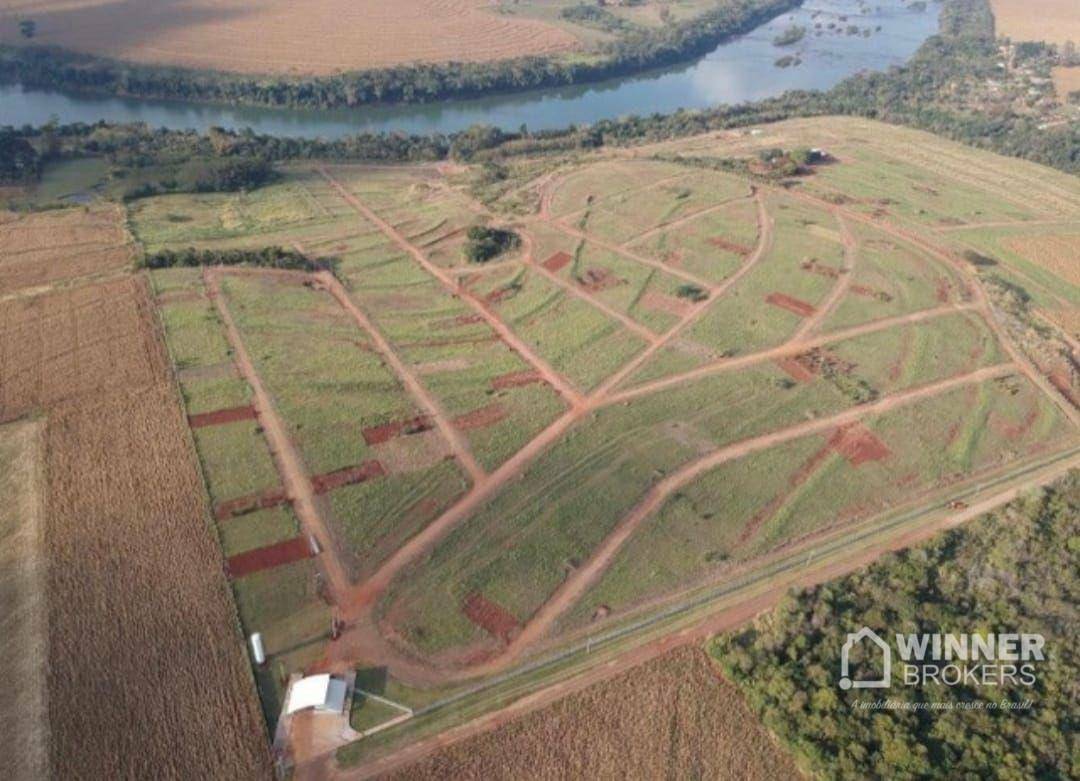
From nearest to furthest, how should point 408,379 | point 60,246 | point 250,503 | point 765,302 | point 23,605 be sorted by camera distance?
point 23,605
point 250,503
point 408,379
point 765,302
point 60,246

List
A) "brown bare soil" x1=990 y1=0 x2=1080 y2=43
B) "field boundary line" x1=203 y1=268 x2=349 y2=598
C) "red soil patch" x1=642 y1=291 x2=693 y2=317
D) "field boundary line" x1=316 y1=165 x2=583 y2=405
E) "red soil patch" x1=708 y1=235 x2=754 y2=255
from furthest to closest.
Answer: "brown bare soil" x1=990 y1=0 x2=1080 y2=43 < "red soil patch" x1=708 y1=235 x2=754 y2=255 < "red soil patch" x1=642 y1=291 x2=693 y2=317 < "field boundary line" x1=316 y1=165 x2=583 y2=405 < "field boundary line" x1=203 y1=268 x2=349 y2=598

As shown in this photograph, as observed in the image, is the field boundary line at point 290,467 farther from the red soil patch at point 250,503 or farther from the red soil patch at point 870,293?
the red soil patch at point 870,293

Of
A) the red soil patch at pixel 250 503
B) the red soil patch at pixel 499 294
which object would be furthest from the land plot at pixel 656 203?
the red soil patch at pixel 250 503

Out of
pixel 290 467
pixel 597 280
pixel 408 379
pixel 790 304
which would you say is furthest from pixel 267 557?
pixel 790 304

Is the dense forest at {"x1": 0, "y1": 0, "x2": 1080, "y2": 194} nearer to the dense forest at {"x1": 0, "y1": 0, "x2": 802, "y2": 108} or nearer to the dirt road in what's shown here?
the dense forest at {"x1": 0, "y1": 0, "x2": 802, "y2": 108}

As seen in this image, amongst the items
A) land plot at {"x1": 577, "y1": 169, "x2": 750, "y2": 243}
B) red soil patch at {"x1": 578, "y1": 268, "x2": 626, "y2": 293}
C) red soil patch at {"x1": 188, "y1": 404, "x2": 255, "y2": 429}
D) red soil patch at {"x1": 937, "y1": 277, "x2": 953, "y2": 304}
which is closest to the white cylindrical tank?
red soil patch at {"x1": 188, "y1": 404, "x2": 255, "y2": 429}

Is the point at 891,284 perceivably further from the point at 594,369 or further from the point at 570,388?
the point at 570,388
